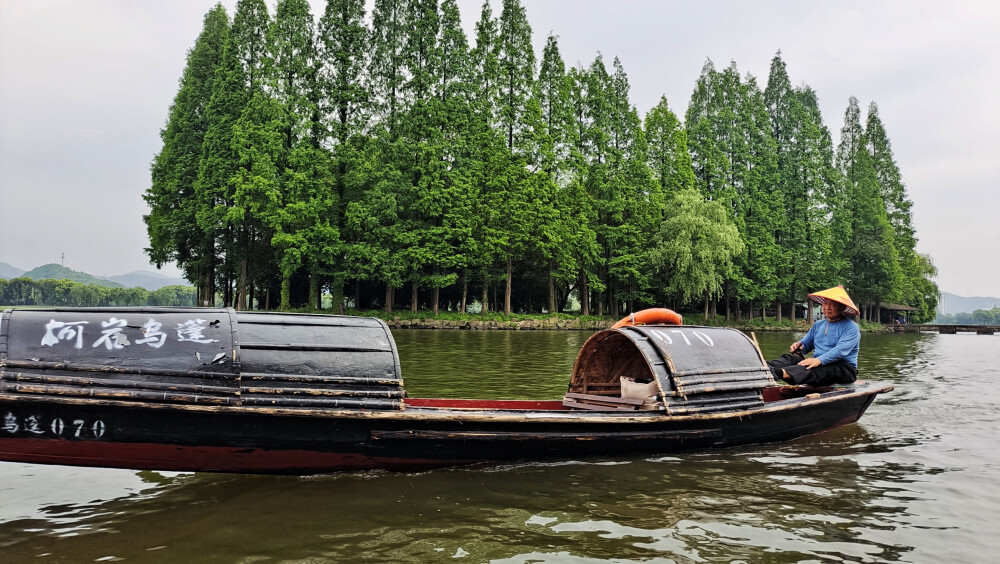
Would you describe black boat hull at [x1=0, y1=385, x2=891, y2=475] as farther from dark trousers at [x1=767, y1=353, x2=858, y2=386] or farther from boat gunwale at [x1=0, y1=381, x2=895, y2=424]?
dark trousers at [x1=767, y1=353, x2=858, y2=386]

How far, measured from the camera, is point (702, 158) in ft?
165

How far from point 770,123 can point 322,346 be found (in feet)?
184

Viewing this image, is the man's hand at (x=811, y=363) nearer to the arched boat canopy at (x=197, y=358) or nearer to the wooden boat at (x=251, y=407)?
the wooden boat at (x=251, y=407)

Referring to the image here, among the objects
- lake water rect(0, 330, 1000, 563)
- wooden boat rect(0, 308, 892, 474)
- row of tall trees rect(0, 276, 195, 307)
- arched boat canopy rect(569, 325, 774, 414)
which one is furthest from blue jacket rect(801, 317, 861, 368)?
row of tall trees rect(0, 276, 195, 307)

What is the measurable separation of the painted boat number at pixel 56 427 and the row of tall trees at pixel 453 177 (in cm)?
2994

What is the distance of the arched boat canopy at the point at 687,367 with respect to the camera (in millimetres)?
7533

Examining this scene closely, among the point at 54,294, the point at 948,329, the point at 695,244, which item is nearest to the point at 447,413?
the point at 695,244

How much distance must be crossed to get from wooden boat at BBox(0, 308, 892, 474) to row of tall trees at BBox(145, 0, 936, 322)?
2941 cm

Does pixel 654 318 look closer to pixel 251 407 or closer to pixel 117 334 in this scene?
pixel 251 407

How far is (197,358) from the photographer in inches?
221

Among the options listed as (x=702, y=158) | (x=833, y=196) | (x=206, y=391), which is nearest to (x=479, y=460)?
(x=206, y=391)

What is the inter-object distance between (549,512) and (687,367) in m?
3.23

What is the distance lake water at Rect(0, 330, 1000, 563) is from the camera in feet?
14.7

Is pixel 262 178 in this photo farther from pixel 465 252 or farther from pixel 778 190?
pixel 778 190
